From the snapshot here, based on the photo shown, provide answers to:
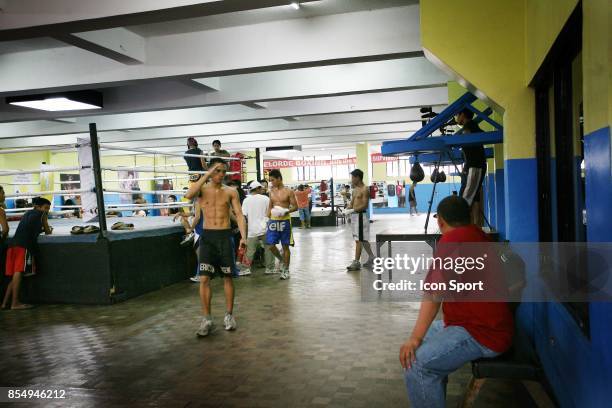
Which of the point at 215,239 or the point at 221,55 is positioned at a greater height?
the point at 221,55

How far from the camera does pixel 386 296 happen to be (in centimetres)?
598

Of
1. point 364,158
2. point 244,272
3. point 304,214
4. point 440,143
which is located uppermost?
point 364,158

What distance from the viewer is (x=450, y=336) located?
236cm

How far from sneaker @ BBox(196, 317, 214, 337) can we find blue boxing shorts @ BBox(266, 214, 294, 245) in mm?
2942

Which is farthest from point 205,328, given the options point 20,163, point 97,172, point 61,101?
point 20,163

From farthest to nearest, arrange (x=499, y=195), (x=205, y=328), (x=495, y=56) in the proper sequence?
1. (x=499, y=195)
2. (x=205, y=328)
3. (x=495, y=56)

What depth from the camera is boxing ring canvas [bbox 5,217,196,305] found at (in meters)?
6.07

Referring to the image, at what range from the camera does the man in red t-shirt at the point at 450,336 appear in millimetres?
2303

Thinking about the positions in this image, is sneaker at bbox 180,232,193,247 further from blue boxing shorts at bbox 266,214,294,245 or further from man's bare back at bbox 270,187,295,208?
man's bare back at bbox 270,187,295,208

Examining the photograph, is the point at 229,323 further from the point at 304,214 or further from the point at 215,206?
the point at 304,214

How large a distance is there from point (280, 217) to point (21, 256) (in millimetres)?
3529

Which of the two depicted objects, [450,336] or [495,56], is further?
[495,56]

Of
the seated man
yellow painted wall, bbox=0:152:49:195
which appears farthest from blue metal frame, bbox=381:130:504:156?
yellow painted wall, bbox=0:152:49:195

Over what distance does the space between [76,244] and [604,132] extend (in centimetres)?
602
